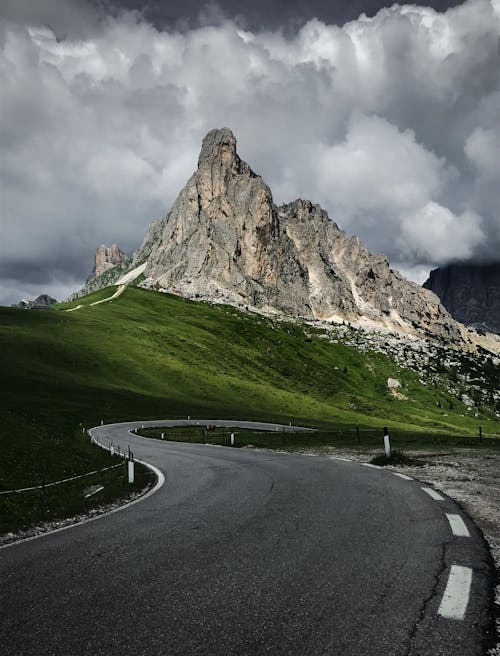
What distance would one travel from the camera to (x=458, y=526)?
9.48 m

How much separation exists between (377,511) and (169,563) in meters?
5.44

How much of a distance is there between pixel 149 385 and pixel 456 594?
104 metres

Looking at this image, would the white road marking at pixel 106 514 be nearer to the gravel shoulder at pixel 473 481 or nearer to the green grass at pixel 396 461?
the gravel shoulder at pixel 473 481

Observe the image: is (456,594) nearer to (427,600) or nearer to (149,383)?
(427,600)

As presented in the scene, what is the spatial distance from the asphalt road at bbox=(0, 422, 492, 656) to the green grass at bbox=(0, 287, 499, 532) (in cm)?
1089

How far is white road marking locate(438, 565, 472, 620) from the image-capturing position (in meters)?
5.33

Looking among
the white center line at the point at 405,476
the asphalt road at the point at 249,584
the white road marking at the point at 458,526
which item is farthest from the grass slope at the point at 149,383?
the white road marking at the point at 458,526

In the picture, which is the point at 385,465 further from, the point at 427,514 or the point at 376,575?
the point at 376,575

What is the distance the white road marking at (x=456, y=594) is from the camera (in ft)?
17.5

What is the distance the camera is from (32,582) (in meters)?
6.65

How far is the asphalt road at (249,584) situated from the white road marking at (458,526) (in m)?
0.16

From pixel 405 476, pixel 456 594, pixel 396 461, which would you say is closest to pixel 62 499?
pixel 405 476

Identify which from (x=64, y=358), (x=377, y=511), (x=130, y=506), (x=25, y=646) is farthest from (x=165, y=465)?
(x=64, y=358)

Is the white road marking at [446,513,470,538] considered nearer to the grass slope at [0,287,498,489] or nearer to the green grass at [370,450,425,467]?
the green grass at [370,450,425,467]
